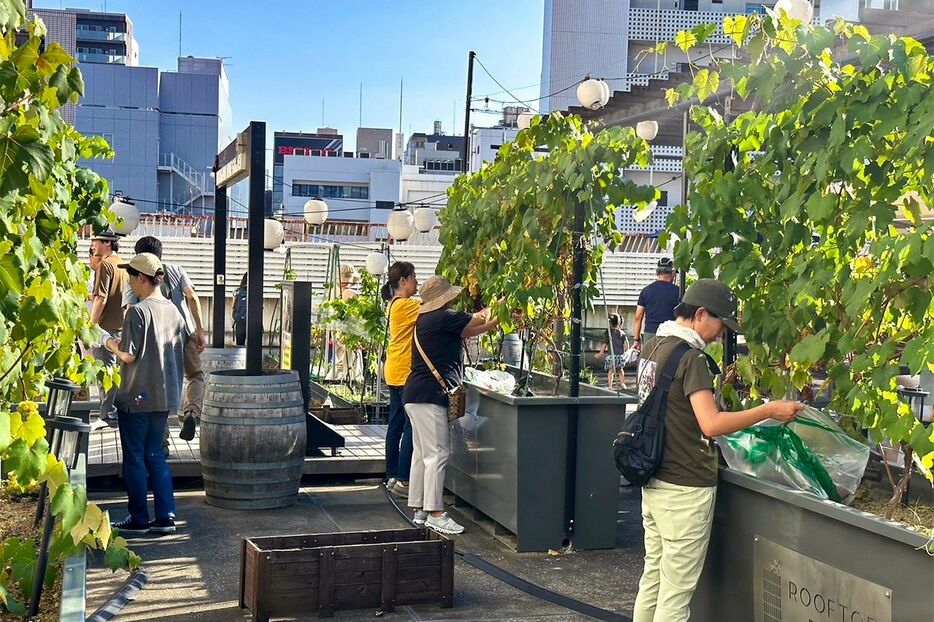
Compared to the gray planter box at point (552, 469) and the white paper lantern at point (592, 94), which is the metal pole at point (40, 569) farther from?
→ the white paper lantern at point (592, 94)

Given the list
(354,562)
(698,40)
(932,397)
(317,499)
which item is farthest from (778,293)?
(317,499)

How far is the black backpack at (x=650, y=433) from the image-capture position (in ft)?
14.7

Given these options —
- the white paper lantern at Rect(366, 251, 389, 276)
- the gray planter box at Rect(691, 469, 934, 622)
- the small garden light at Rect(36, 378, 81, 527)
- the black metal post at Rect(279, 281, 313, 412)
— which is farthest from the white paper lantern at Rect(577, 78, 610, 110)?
the gray planter box at Rect(691, 469, 934, 622)

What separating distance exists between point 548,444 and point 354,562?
6.09 ft

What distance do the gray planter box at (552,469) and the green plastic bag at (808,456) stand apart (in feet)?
8.15

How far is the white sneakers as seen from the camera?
7.56 m

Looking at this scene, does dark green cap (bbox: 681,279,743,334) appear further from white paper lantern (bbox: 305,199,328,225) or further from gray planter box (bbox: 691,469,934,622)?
white paper lantern (bbox: 305,199,328,225)

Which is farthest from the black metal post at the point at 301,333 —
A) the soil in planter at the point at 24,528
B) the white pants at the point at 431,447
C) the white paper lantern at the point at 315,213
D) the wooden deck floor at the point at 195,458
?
the white paper lantern at the point at 315,213

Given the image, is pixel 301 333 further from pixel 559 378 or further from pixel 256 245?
pixel 559 378

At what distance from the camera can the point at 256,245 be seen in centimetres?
858

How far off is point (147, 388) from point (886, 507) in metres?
4.64

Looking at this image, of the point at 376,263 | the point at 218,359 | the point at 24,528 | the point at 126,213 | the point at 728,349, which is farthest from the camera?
the point at 376,263

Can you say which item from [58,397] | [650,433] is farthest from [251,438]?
[650,433]

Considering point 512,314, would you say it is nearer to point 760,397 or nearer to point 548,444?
point 548,444
